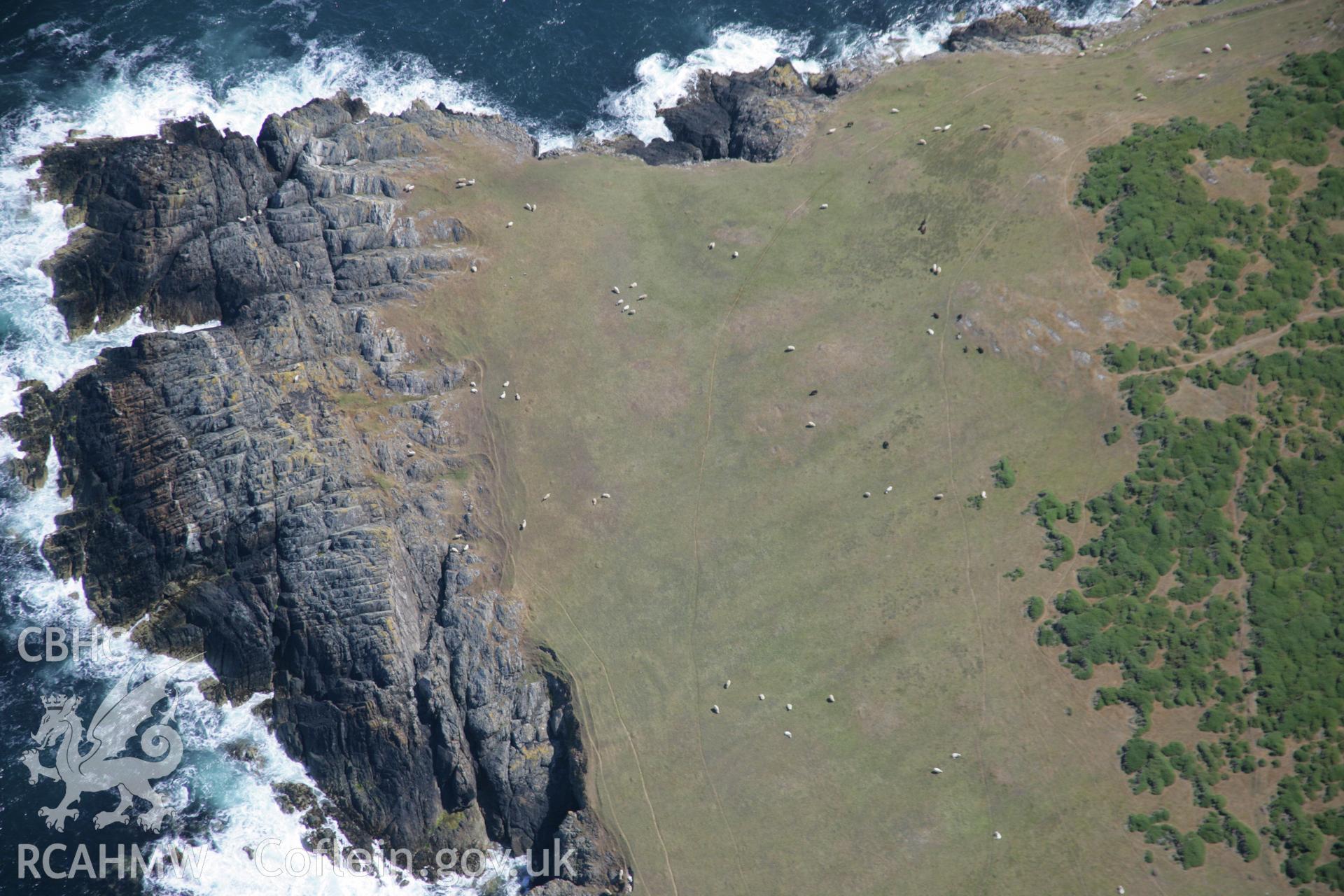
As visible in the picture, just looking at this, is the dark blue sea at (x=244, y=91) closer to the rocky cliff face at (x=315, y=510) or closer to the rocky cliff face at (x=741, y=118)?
the rocky cliff face at (x=741, y=118)

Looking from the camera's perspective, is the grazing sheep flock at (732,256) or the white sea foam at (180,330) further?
the white sea foam at (180,330)

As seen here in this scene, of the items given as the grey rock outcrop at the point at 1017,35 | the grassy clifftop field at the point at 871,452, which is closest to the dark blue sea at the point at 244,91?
the grey rock outcrop at the point at 1017,35

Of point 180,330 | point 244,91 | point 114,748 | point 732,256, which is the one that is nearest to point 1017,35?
point 732,256

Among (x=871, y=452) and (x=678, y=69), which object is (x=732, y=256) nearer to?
(x=871, y=452)

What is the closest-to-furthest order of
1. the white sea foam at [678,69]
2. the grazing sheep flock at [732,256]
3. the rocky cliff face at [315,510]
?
the grazing sheep flock at [732,256] → the rocky cliff face at [315,510] → the white sea foam at [678,69]

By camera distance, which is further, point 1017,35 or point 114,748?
point 1017,35

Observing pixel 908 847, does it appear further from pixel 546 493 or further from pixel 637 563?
pixel 546 493
